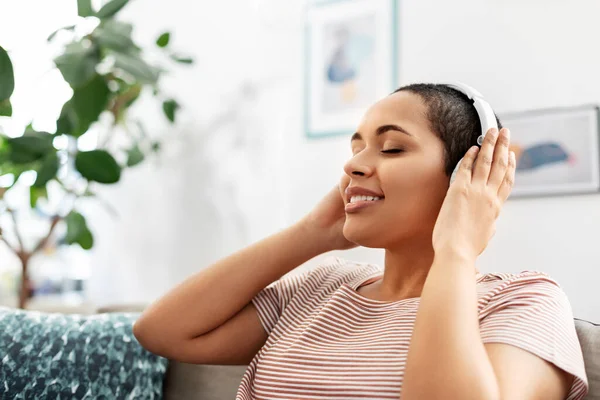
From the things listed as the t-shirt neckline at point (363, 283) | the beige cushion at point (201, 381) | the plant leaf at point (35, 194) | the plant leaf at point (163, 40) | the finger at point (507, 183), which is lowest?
the beige cushion at point (201, 381)

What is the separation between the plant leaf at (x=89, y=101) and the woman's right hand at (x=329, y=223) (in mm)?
1151

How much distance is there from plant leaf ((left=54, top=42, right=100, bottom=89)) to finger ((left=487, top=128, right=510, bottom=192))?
143cm

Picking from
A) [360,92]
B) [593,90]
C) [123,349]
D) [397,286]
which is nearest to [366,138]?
[397,286]

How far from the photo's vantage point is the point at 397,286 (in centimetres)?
127

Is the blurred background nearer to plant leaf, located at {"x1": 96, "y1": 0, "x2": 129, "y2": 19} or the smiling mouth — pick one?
plant leaf, located at {"x1": 96, "y1": 0, "x2": 129, "y2": 19}

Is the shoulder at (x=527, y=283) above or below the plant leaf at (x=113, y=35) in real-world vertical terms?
below

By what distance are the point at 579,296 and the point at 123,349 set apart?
1338 mm

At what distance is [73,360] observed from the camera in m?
1.53

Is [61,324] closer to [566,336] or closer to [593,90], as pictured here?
[566,336]

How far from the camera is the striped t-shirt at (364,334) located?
98 cm

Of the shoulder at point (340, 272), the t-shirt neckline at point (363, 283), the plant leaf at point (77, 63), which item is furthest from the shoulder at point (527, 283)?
the plant leaf at point (77, 63)

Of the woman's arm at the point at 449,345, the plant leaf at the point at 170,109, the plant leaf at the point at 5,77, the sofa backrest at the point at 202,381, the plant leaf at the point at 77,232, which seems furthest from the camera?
the plant leaf at the point at 170,109

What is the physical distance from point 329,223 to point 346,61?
1.24 m

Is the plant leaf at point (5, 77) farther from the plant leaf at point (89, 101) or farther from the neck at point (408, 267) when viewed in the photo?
the neck at point (408, 267)
